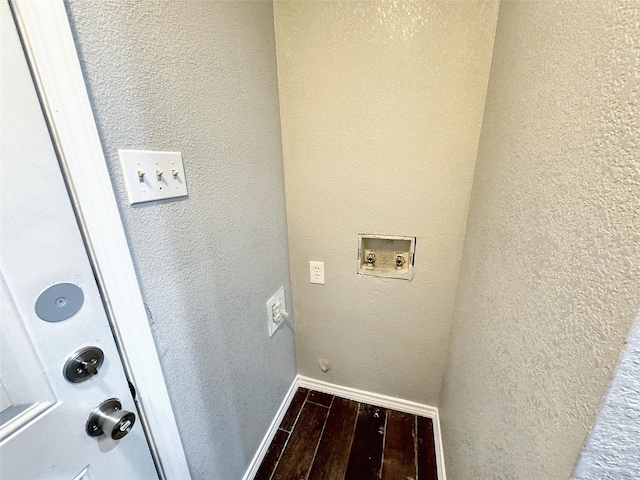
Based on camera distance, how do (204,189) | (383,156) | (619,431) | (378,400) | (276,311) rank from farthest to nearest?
(378,400) < (276,311) < (383,156) < (204,189) < (619,431)

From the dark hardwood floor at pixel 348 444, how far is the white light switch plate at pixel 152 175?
1.30 metres

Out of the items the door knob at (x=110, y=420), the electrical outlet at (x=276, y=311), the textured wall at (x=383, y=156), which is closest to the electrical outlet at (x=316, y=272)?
the textured wall at (x=383, y=156)

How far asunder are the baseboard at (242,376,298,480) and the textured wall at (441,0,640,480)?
886 millimetres

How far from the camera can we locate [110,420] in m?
0.49

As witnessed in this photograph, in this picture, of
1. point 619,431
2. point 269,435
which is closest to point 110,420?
point 619,431

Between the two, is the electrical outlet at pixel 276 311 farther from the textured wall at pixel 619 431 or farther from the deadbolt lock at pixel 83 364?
the textured wall at pixel 619 431

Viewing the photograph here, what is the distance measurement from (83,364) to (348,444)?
124 cm

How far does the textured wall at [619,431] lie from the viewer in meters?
0.28

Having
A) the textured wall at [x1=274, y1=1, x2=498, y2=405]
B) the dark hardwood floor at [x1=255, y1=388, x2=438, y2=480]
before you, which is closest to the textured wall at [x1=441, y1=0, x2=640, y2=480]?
the textured wall at [x1=274, y1=1, x2=498, y2=405]

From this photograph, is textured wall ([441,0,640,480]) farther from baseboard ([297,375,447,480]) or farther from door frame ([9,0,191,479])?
door frame ([9,0,191,479])

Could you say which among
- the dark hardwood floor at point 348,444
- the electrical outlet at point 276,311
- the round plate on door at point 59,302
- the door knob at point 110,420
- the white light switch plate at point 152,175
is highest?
the white light switch plate at point 152,175

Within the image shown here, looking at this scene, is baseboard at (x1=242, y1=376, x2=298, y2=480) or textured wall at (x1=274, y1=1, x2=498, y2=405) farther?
baseboard at (x1=242, y1=376, x2=298, y2=480)

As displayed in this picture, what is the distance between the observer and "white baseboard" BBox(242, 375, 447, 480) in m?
1.10

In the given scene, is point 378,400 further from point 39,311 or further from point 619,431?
point 39,311
